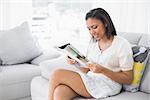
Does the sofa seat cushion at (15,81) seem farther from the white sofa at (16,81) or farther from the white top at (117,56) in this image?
the white top at (117,56)

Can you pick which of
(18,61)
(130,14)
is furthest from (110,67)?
(130,14)

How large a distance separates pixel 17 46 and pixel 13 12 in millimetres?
1030

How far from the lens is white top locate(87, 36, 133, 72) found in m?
1.98

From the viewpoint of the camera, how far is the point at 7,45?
295cm

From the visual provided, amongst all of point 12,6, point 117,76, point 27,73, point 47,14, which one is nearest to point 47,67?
point 27,73

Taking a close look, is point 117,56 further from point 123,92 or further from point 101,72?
point 123,92

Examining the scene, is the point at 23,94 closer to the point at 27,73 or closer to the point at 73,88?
the point at 27,73

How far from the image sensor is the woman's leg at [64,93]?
1929 mm

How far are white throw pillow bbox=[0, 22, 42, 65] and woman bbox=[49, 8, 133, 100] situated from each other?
3.31 ft

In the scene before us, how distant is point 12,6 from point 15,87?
5.20 feet

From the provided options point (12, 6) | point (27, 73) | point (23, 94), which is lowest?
point (23, 94)

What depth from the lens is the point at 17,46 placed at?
2984 millimetres

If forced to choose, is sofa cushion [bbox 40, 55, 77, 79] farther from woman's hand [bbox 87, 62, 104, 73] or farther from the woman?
woman's hand [bbox 87, 62, 104, 73]

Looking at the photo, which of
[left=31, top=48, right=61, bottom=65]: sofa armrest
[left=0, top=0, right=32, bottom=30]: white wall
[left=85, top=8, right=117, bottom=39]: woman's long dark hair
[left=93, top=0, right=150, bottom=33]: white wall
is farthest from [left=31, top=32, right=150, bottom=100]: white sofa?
[left=0, top=0, right=32, bottom=30]: white wall
